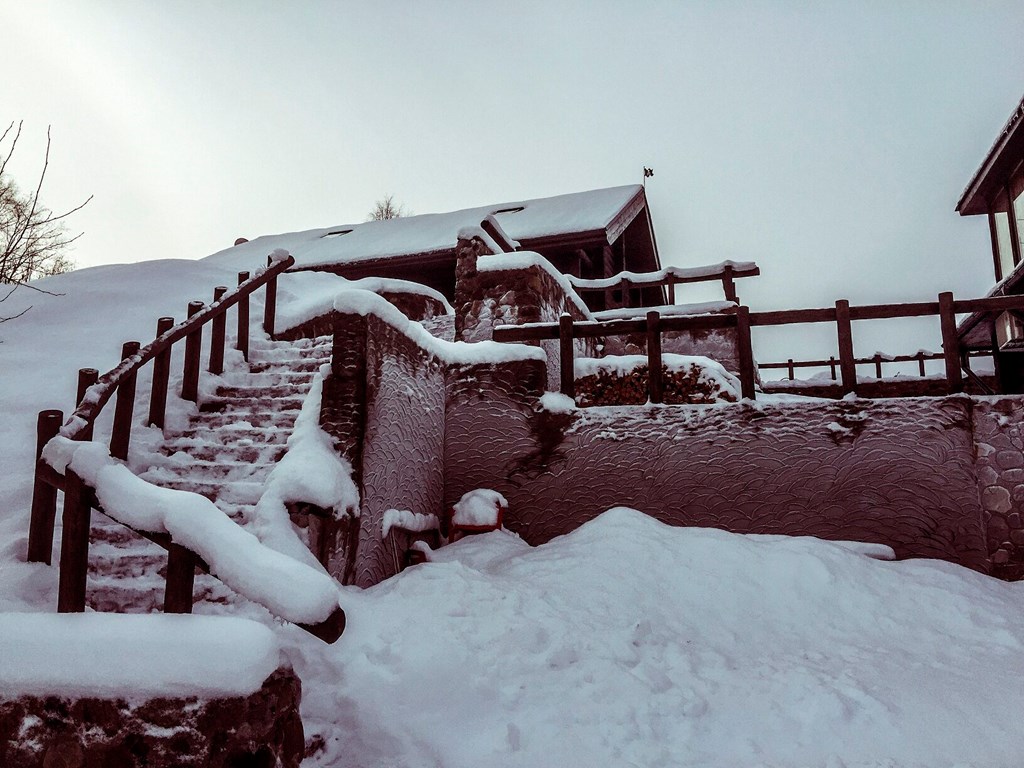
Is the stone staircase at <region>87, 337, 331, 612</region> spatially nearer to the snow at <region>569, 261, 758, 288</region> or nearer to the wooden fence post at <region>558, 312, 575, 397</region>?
the wooden fence post at <region>558, 312, 575, 397</region>

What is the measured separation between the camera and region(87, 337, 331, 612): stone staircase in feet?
12.8

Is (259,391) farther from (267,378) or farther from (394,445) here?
(394,445)

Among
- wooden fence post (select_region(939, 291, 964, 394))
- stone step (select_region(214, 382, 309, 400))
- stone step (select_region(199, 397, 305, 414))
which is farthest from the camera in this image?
stone step (select_region(214, 382, 309, 400))

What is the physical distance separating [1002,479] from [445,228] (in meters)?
13.1

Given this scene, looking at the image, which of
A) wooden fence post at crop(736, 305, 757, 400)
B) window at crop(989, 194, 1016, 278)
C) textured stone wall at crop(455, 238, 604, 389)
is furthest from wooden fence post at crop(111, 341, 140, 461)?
window at crop(989, 194, 1016, 278)

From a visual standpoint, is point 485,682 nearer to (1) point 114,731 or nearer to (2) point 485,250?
(1) point 114,731

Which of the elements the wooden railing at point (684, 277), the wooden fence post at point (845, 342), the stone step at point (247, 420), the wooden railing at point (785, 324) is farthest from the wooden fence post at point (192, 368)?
the wooden railing at point (684, 277)

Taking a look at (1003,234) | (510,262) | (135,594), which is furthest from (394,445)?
(1003,234)

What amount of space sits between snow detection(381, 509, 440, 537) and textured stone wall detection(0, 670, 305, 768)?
298cm

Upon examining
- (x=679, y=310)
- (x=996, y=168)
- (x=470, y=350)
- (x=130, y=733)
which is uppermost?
(x=996, y=168)

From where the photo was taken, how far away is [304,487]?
14.2ft

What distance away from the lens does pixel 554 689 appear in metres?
3.39

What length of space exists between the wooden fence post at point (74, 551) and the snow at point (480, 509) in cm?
360

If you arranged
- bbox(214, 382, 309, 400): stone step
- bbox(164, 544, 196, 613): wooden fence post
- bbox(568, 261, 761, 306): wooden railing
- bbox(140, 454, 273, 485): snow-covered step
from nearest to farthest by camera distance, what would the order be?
bbox(164, 544, 196, 613): wooden fence post → bbox(140, 454, 273, 485): snow-covered step → bbox(214, 382, 309, 400): stone step → bbox(568, 261, 761, 306): wooden railing
